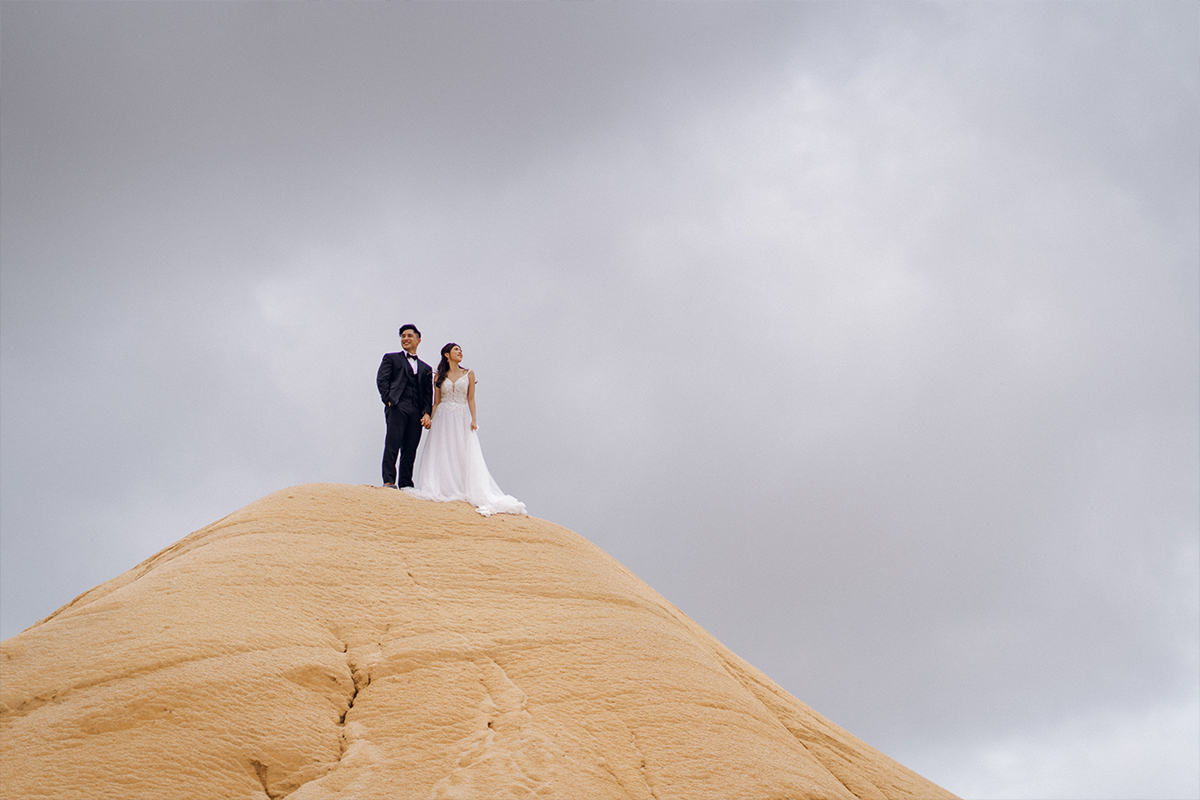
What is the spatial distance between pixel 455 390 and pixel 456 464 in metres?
1.45

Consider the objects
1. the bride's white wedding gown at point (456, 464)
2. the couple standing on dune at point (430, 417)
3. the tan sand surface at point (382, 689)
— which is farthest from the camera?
the couple standing on dune at point (430, 417)

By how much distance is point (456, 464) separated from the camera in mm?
13828

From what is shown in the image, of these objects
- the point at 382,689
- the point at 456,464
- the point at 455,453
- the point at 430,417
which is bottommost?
the point at 382,689

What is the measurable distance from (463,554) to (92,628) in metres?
4.13

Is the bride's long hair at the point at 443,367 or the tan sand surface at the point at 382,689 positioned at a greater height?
the bride's long hair at the point at 443,367

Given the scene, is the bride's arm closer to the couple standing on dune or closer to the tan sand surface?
the couple standing on dune

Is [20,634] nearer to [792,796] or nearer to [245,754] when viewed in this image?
[245,754]

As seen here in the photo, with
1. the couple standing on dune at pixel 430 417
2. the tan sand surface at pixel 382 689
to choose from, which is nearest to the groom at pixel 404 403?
the couple standing on dune at pixel 430 417

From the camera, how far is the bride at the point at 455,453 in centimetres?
1280

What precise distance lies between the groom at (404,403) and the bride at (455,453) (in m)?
0.30

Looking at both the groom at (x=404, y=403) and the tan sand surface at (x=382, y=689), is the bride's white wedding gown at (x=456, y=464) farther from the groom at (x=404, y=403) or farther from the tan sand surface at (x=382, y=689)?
the tan sand surface at (x=382, y=689)

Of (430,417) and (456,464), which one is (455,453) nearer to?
(456,464)

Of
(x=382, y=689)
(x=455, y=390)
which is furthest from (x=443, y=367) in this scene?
(x=382, y=689)

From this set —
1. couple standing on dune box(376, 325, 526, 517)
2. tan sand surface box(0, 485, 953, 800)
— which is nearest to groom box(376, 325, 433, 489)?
couple standing on dune box(376, 325, 526, 517)
